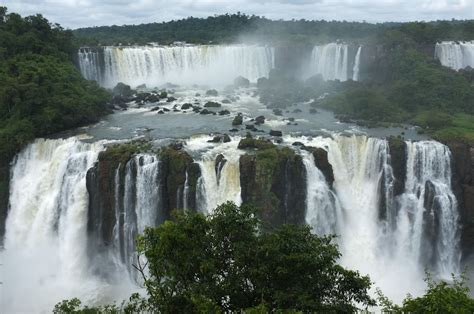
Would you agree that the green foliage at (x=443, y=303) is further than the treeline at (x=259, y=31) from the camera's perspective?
No

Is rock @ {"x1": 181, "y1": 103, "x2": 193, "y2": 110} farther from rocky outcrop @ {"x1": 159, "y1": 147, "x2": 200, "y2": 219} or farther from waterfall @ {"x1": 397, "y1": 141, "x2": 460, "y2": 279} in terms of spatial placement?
waterfall @ {"x1": 397, "y1": 141, "x2": 460, "y2": 279}

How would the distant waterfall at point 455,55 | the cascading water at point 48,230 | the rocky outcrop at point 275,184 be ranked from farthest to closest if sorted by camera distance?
1. the distant waterfall at point 455,55
2. the cascading water at point 48,230
3. the rocky outcrop at point 275,184

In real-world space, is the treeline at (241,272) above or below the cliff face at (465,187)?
above

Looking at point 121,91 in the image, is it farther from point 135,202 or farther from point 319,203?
point 319,203

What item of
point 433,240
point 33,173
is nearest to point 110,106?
point 33,173

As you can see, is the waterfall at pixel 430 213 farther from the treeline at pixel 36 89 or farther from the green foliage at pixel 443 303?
the treeline at pixel 36 89

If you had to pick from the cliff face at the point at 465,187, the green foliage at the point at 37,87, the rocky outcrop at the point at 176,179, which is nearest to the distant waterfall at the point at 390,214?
the cliff face at the point at 465,187
